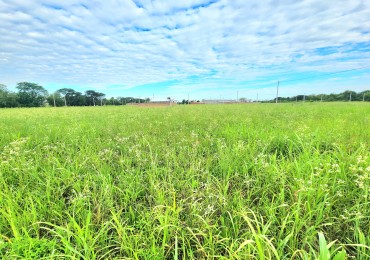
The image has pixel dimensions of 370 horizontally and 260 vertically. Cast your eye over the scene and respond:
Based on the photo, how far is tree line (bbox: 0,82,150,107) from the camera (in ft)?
190

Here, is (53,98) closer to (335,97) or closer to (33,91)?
(33,91)

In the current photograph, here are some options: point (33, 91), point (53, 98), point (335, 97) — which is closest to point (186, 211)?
point (335, 97)

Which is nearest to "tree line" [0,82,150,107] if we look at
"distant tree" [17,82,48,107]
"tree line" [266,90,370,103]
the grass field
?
"distant tree" [17,82,48,107]

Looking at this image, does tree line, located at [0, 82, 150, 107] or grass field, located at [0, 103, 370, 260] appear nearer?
grass field, located at [0, 103, 370, 260]

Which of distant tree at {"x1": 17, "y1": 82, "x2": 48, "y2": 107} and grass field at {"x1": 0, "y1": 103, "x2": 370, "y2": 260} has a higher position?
distant tree at {"x1": 17, "y1": 82, "x2": 48, "y2": 107}

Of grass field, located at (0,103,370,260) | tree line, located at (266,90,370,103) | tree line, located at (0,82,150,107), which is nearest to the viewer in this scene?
grass field, located at (0,103,370,260)

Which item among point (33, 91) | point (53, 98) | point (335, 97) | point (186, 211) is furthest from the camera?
point (33, 91)

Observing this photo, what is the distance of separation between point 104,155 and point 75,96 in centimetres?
7764

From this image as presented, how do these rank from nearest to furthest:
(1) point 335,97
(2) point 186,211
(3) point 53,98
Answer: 1. (2) point 186,211
2. (1) point 335,97
3. (3) point 53,98

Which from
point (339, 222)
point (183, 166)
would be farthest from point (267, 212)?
point (183, 166)

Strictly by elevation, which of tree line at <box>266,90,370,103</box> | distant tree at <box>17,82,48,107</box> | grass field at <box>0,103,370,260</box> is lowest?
grass field at <box>0,103,370,260</box>

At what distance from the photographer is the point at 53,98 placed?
6078 centimetres

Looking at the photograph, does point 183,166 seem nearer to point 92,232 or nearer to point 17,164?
point 92,232

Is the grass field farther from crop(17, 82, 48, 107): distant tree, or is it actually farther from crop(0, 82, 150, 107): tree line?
crop(17, 82, 48, 107): distant tree
